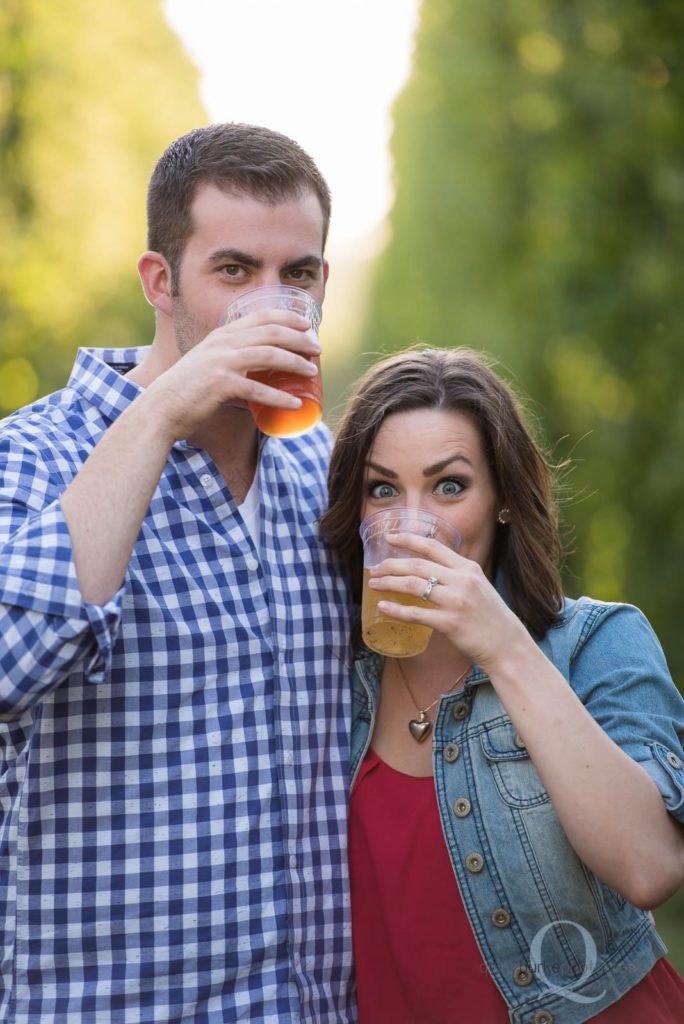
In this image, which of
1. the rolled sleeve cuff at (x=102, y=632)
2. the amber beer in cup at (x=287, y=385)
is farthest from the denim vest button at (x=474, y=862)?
the amber beer in cup at (x=287, y=385)

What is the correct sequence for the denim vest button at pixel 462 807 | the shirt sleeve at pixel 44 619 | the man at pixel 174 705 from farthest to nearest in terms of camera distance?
the denim vest button at pixel 462 807
the man at pixel 174 705
the shirt sleeve at pixel 44 619

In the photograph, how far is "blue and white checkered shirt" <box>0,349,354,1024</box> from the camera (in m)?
2.52

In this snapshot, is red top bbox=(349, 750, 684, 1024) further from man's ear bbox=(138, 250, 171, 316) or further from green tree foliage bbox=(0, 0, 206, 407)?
green tree foliage bbox=(0, 0, 206, 407)

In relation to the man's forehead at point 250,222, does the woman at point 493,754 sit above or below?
below

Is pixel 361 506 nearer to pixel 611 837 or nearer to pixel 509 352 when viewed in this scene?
pixel 611 837

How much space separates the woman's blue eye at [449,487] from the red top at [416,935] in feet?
2.45

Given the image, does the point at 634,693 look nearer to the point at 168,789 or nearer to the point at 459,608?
the point at 459,608

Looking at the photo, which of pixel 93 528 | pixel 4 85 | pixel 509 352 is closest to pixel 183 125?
pixel 4 85

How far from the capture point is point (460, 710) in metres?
2.92

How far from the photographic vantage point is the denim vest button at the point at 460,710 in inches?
114

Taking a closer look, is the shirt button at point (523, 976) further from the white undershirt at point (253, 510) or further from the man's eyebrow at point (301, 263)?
the man's eyebrow at point (301, 263)

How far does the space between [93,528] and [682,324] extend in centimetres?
513

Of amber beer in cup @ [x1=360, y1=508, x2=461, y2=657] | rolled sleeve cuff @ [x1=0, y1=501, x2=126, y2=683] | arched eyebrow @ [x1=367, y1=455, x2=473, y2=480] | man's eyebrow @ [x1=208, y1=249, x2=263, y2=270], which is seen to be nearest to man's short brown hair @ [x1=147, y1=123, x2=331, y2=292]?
man's eyebrow @ [x1=208, y1=249, x2=263, y2=270]

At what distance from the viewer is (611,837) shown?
239 cm
